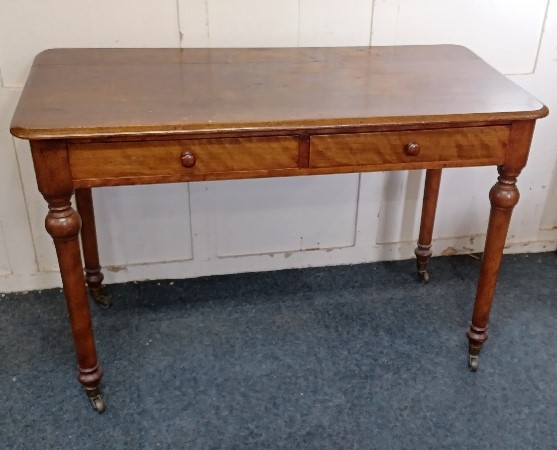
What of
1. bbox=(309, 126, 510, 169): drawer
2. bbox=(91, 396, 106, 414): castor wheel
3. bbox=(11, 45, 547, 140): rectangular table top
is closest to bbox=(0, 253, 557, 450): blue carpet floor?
bbox=(91, 396, 106, 414): castor wheel

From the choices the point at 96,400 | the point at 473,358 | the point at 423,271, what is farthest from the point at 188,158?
the point at 423,271

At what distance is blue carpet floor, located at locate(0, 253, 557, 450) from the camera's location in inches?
69.8

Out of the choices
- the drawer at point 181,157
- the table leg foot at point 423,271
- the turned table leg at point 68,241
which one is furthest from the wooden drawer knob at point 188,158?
the table leg foot at point 423,271

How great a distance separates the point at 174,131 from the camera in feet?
4.74

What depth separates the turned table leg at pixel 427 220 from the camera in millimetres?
2217

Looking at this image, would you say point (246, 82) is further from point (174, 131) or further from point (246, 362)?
point (246, 362)

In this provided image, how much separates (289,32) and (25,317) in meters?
1.23

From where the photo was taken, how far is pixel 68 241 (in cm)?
157

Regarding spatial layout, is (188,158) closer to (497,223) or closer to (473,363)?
(497,223)

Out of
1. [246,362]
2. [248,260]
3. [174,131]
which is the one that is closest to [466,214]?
[248,260]

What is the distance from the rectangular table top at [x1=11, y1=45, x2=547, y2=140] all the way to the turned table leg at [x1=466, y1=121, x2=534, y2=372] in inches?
3.1

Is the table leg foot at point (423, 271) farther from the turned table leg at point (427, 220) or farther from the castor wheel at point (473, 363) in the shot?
the castor wheel at point (473, 363)

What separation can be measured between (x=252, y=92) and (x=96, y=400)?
92 centimetres

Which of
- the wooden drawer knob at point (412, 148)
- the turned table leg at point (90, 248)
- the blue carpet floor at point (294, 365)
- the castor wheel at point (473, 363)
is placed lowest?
the blue carpet floor at point (294, 365)
